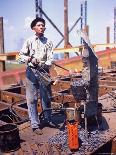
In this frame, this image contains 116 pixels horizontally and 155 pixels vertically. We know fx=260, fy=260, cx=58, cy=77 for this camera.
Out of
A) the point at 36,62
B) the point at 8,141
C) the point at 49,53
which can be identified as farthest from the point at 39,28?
the point at 8,141

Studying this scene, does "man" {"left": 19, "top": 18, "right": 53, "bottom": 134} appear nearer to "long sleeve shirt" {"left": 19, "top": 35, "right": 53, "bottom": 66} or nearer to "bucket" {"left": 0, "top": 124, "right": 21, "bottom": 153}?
"long sleeve shirt" {"left": 19, "top": 35, "right": 53, "bottom": 66}

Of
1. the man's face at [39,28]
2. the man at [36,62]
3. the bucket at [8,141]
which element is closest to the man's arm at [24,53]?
the man at [36,62]

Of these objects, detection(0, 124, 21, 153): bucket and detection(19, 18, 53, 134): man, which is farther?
detection(19, 18, 53, 134): man

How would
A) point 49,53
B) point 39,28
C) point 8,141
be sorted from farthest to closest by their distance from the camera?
1. point 49,53
2. point 39,28
3. point 8,141

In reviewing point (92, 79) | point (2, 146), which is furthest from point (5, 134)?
point (92, 79)

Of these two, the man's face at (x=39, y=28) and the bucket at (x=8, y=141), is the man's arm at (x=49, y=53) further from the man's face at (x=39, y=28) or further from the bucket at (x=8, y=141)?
the bucket at (x=8, y=141)

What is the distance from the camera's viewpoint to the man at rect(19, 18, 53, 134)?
5340 millimetres

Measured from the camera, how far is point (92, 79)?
514 cm

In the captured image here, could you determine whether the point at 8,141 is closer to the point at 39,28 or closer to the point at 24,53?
the point at 24,53

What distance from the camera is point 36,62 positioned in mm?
5199

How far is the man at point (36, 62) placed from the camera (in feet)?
17.5

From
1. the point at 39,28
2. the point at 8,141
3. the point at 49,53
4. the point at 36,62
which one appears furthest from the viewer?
the point at 49,53

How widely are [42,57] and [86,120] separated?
158cm

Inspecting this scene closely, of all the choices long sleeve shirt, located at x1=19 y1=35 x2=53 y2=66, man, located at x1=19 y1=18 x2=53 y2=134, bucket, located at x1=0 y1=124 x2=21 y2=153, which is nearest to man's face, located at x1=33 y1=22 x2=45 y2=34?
man, located at x1=19 y1=18 x2=53 y2=134
